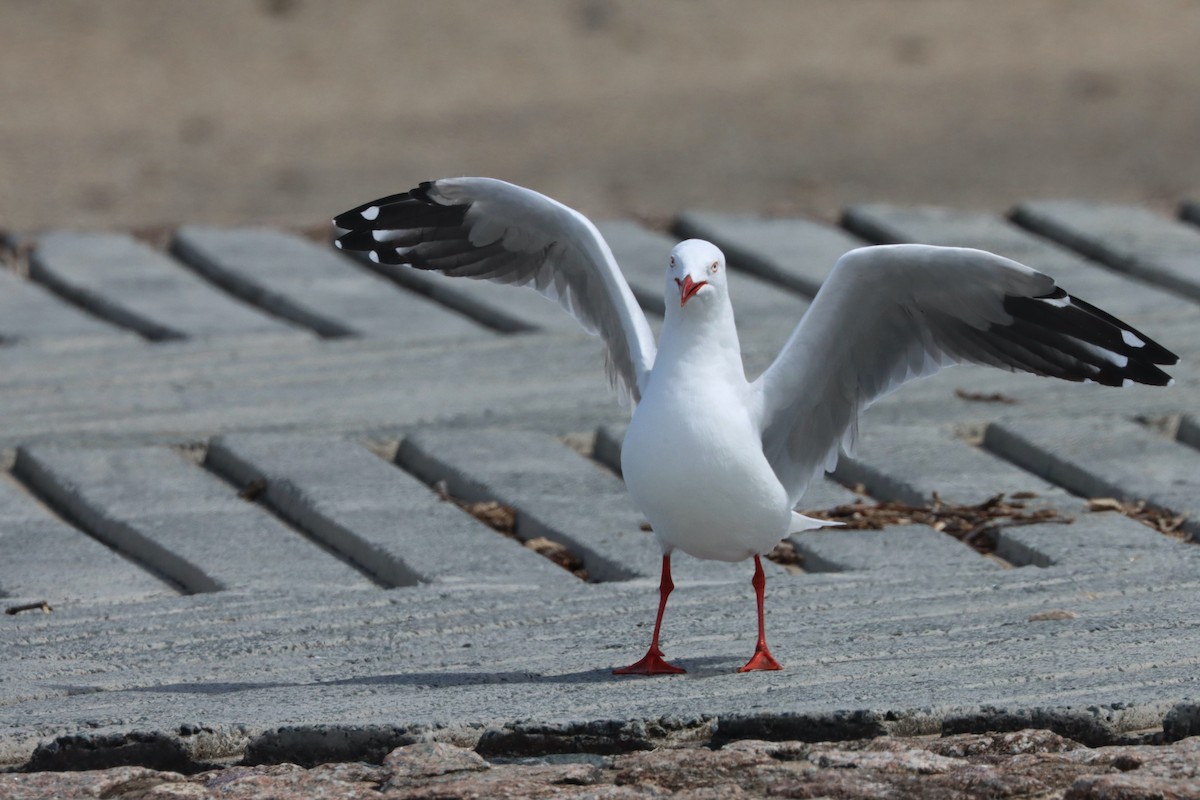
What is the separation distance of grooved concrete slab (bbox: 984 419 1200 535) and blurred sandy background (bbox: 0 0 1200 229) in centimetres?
540

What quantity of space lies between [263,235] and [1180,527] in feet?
14.1

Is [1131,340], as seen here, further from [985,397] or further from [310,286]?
[310,286]

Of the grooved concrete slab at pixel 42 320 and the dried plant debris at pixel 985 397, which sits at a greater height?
the dried plant debris at pixel 985 397

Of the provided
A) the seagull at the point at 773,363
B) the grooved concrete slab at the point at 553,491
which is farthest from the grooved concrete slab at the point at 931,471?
the seagull at the point at 773,363

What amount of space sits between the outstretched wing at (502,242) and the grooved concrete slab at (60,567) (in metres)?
0.92

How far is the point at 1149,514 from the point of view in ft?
16.2

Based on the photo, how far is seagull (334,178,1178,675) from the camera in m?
3.80

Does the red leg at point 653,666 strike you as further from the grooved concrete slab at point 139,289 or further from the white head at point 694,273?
the grooved concrete slab at point 139,289

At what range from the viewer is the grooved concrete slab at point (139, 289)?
22.3ft

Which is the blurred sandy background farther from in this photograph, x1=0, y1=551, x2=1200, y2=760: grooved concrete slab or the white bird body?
the white bird body

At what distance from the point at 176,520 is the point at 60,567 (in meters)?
0.37

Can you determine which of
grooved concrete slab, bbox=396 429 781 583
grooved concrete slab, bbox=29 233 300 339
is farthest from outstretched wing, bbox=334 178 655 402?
grooved concrete slab, bbox=29 233 300 339

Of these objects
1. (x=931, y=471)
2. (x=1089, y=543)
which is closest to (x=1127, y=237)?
(x=931, y=471)

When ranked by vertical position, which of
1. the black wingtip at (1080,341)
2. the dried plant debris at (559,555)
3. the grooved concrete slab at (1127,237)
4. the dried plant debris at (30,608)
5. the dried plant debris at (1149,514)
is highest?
the grooved concrete slab at (1127,237)
